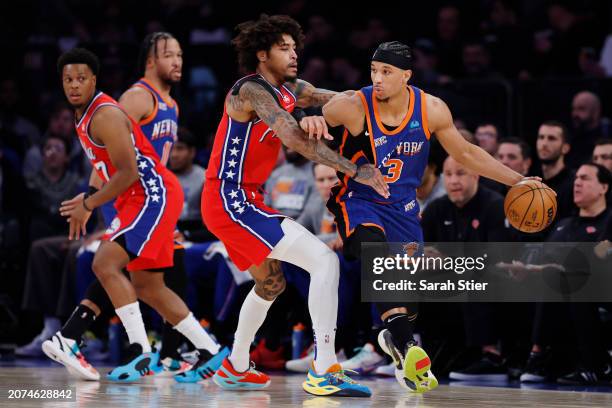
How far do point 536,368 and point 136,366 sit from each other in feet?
8.72

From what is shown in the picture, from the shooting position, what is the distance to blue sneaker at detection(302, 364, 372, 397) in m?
5.81

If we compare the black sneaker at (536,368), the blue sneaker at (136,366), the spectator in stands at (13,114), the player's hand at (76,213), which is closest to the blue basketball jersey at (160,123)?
the player's hand at (76,213)

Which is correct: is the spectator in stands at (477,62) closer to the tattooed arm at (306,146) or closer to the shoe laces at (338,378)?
the tattooed arm at (306,146)

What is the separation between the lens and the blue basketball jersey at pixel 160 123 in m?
7.26

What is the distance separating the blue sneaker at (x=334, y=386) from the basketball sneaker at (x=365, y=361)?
6.92ft

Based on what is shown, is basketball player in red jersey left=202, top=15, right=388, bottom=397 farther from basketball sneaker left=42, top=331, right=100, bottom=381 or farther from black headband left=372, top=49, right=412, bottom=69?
basketball sneaker left=42, top=331, right=100, bottom=381

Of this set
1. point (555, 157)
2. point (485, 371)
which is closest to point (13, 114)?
point (555, 157)

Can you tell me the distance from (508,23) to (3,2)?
6376 millimetres

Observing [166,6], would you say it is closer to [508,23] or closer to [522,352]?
[508,23]

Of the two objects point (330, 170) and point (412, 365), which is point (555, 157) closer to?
point (330, 170)

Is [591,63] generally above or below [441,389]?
above

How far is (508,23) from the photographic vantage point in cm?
1125

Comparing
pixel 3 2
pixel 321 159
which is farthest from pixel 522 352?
pixel 3 2

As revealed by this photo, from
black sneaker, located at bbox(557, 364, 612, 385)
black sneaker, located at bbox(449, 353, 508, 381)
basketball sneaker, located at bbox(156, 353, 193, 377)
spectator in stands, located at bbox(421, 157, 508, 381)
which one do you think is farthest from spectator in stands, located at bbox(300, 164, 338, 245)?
black sneaker, located at bbox(557, 364, 612, 385)
